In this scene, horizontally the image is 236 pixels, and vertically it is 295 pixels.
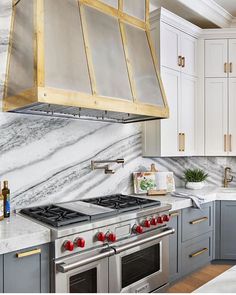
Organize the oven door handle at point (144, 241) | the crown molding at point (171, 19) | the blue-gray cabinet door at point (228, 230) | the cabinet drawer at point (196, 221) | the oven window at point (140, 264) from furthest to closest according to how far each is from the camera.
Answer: the blue-gray cabinet door at point (228, 230) → the crown molding at point (171, 19) → the cabinet drawer at point (196, 221) → the oven window at point (140, 264) → the oven door handle at point (144, 241)

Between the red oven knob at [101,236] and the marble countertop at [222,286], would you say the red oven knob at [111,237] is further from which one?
the marble countertop at [222,286]

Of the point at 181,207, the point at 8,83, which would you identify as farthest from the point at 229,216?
the point at 8,83

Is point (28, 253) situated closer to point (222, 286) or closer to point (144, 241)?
point (144, 241)

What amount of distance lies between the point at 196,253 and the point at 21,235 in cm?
204

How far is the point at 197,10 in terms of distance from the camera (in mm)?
3480

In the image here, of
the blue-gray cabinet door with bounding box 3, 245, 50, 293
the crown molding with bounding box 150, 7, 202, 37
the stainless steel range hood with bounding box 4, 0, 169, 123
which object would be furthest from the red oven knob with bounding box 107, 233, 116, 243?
the crown molding with bounding box 150, 7, 202, 37

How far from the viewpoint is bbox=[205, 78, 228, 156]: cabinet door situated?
3.53m

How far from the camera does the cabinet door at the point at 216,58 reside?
11.6 ft

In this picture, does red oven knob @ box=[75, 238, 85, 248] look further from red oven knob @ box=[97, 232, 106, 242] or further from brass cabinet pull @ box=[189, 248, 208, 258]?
brass cabinet pull @ box=[189, 248, 208, 258]

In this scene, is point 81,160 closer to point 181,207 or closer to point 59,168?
point 59,168

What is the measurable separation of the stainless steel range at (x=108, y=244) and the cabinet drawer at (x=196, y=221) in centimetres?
37

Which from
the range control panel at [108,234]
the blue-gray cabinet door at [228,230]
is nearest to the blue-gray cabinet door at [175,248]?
the range control panel at [108,234]

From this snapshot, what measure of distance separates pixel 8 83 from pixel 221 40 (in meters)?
2.65

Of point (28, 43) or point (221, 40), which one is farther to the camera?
point (221, 40)
